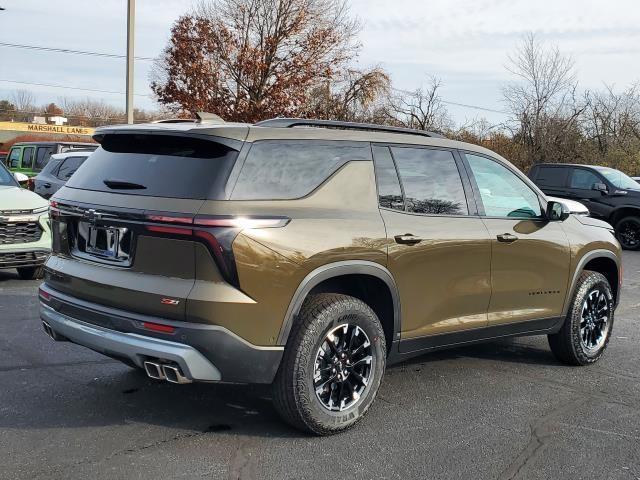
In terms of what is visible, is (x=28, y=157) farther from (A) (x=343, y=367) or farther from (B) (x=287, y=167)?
(A) (x=343, y=367)

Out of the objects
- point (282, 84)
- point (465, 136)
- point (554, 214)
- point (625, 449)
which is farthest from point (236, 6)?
point (625, 449)

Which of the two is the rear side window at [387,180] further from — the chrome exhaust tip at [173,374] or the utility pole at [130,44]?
the utility pole at [130,44]

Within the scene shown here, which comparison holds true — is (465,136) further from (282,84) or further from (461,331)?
(461,331)

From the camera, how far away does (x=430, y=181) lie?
4.54 metres

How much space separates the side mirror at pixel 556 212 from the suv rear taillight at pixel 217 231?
2.72 metres

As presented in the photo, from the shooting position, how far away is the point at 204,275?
135 inches

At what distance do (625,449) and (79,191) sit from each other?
3.55 metres

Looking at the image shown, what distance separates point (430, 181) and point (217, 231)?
1.74 metres

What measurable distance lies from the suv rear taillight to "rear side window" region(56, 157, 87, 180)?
1086 centimetres

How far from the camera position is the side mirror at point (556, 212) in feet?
17.0

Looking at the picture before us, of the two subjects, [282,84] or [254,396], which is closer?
[254,396]

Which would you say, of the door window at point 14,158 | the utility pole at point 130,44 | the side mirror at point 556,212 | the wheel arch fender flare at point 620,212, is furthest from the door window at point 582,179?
the door window at point 14,158

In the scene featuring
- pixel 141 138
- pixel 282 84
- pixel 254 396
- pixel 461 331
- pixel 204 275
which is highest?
pixel 282 84

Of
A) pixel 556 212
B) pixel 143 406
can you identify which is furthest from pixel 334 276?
pixel 556 212
